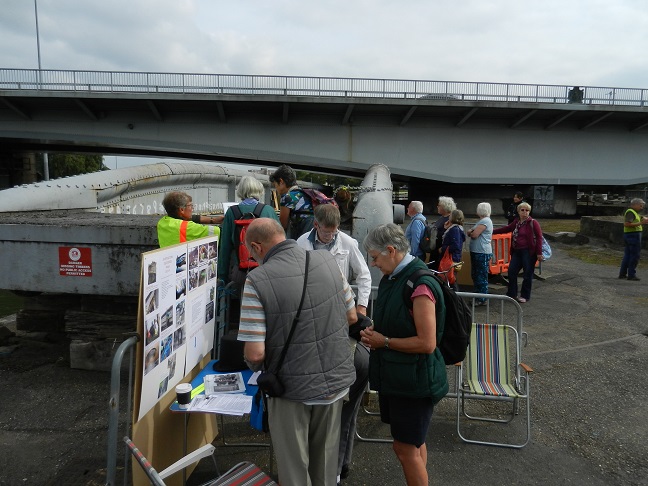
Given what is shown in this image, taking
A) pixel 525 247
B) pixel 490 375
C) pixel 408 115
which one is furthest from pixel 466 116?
pixel 490 375

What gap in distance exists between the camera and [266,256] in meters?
2.36

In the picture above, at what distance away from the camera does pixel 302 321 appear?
2268 mm

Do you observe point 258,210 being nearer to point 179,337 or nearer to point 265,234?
point 179,337

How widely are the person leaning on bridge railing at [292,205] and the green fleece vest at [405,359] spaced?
2.08 m

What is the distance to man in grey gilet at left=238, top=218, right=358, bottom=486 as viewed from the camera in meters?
2.23

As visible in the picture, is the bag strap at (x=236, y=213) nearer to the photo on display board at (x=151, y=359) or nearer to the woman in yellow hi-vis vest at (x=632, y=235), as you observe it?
the photo on display board at (x=151, y=359)

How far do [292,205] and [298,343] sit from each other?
2558 mm

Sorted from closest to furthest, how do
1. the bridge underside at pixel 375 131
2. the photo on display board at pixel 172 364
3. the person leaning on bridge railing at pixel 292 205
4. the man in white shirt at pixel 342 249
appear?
the photo on display board at pixel 172 364 → the man in white shirt at pixel 342 249 → the person leaning on bridge railing at pixel 292 205 → the bridge underside at pixel 375 131

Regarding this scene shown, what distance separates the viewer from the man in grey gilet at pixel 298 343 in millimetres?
2230

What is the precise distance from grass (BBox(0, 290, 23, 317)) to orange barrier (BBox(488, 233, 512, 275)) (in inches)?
404

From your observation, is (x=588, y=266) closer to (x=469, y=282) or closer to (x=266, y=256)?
(x=469, y=282)

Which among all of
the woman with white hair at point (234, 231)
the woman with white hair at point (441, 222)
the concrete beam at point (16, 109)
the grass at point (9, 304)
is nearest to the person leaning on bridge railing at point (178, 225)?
the woman with white hair at point (234, 231)

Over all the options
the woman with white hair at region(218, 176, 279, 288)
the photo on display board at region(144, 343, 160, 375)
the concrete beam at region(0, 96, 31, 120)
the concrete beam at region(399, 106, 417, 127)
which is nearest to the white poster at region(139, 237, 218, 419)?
the photo on display board at region(144, 343, 160, 375)

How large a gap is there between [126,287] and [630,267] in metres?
10.4
